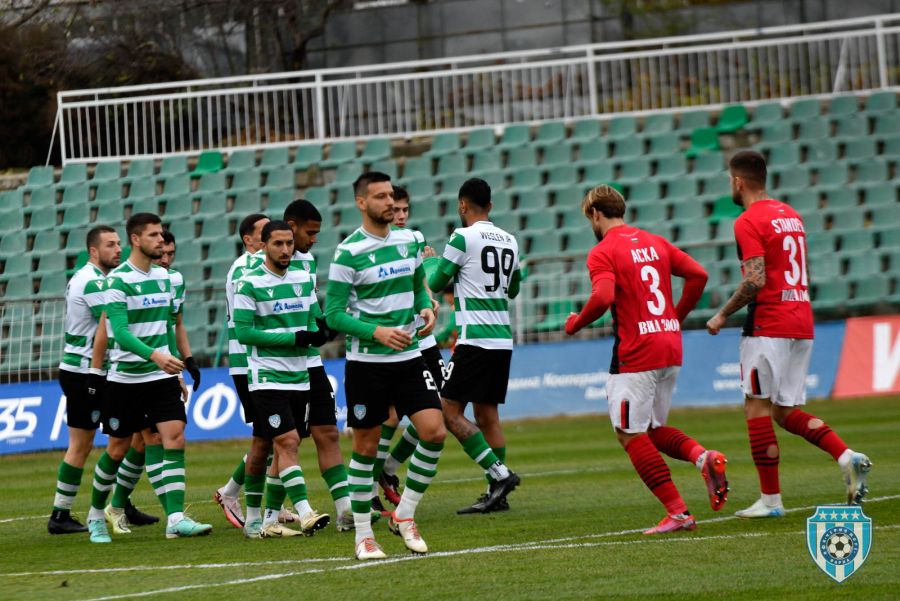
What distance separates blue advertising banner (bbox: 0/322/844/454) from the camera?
19562 mm

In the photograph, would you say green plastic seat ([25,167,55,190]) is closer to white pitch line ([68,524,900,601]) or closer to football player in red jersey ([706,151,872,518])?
football player in red jersey ([706,151,872,518])

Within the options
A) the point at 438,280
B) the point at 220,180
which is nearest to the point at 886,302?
the point at 220,180

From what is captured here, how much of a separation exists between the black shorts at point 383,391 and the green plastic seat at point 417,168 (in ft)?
54.7

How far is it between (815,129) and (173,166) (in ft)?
38.7

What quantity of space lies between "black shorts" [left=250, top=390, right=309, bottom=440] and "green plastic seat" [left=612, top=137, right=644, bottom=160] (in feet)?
51.7

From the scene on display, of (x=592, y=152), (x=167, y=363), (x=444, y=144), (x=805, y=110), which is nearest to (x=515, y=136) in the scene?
(x=444, y=144)

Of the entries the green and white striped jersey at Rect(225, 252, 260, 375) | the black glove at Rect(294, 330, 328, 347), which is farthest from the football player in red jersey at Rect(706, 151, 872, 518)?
the green and white striped jersey at Rect(225, 252, 260, 375)

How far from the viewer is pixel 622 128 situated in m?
24.7

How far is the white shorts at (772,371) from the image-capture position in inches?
364

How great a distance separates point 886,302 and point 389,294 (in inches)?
608

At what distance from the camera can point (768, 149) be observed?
24.1 m

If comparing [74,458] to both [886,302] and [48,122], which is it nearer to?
[886,302]

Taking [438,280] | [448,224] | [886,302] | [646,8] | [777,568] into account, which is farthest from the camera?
[646,8]

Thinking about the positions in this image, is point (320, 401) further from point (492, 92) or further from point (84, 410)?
point (492, 92)
